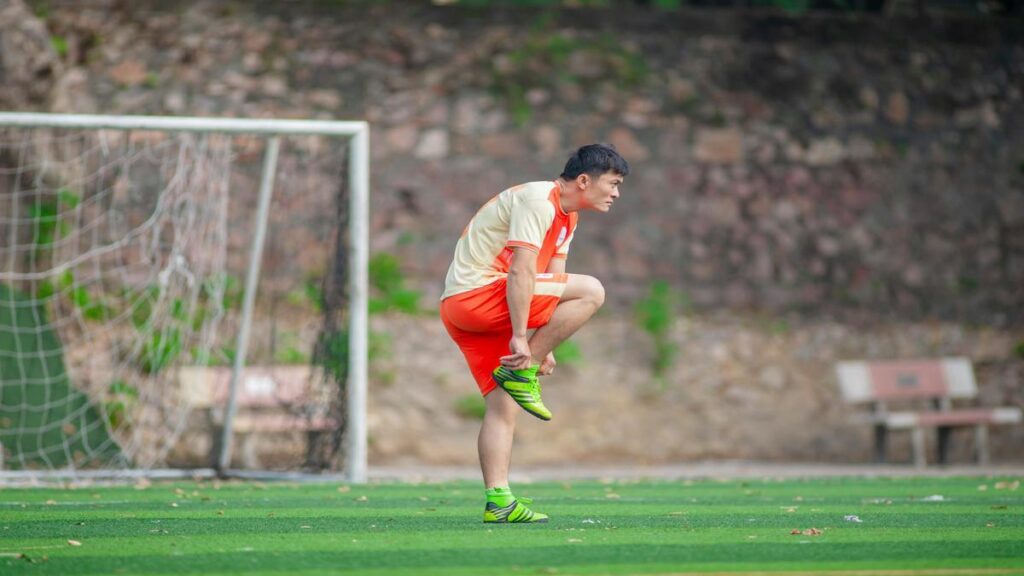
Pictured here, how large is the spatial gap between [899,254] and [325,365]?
6533 mm

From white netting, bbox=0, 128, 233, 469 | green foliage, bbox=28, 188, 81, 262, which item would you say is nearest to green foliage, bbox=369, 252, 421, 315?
white netting, bbox=0, 128, 233, 469

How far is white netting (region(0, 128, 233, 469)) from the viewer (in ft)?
39.0

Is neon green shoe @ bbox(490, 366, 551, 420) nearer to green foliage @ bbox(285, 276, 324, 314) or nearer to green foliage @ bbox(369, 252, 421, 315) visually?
green foliage @ bbox(285, 276, 324, 314)

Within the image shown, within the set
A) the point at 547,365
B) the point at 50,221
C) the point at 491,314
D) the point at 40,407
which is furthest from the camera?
the point at 50,221

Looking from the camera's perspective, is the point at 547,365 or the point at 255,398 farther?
the point at 255,398

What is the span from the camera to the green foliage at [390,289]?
14.2 metres

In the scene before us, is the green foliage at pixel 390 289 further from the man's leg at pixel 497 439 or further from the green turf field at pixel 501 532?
the man's leg at pixel 497 439

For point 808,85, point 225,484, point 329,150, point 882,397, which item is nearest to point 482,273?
point 225,484

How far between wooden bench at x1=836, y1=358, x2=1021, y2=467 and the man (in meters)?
7.91

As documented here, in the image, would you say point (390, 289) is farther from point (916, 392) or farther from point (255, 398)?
point (916, 392)

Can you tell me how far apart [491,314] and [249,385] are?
22.9 ft

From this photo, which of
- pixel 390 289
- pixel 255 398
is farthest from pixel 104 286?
pixel 390 289

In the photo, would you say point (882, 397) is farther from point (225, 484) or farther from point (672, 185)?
point (225, 484)

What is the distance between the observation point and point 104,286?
13.5 meters
